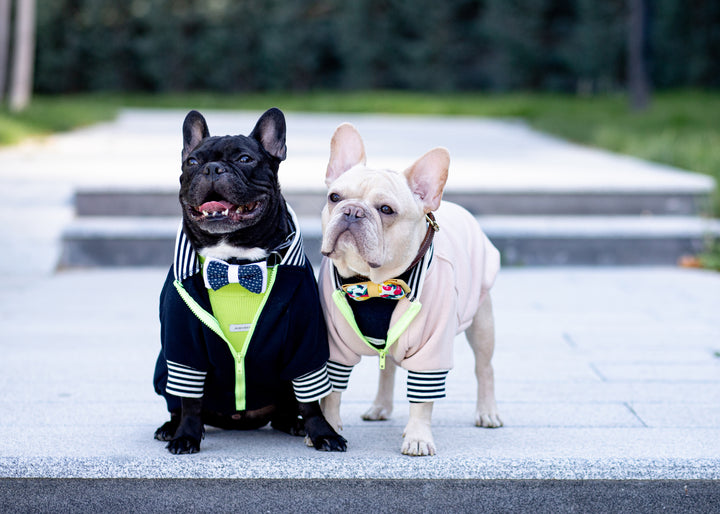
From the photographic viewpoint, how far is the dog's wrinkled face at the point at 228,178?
2467mm

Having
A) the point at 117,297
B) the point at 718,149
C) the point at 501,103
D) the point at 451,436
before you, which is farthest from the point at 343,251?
the point at 501,103

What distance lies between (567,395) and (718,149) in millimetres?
5958

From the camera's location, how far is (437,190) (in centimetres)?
259

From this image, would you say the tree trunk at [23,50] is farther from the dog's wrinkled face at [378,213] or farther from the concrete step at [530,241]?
the dog's wrinkled face at [378,213]

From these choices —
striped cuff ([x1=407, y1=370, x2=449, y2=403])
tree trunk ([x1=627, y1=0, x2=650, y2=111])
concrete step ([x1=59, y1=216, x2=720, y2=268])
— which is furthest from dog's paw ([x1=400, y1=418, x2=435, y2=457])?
tree trunk ([x1=627, y1=0, x2=650, y2=111])

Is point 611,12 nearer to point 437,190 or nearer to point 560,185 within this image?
point 560,185

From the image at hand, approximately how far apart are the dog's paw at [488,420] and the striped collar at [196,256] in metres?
0.88

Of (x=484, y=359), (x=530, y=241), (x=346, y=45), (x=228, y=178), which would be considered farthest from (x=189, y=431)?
(x=346, y=45)

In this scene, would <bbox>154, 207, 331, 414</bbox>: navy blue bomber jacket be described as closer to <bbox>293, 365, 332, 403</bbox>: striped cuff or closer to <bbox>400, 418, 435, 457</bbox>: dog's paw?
<bbox>293, 365, 332, 403</bbox>: striped cuff

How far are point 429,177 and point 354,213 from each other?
30cm

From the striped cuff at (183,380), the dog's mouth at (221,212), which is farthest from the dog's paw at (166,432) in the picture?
the dog's mouth at (221,212)

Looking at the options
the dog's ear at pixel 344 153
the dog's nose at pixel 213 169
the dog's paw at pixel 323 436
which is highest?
the dog's ear at pixel 344 153

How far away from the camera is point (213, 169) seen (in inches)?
96.8

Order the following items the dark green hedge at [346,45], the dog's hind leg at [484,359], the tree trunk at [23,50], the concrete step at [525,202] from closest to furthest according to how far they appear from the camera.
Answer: the dog's hind leg at [484,359], the concrete step at [525,202], the tree trunk at [23,50], the dark green hedge at [346,45]
